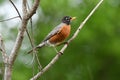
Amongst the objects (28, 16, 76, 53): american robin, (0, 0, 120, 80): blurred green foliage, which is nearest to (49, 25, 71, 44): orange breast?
(28, 16, 76, 53): american robin

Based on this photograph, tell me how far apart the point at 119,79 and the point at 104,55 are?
890 mm

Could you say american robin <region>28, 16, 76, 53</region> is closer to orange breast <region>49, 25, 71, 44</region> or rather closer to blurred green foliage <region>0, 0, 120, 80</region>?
orange breast <region>49, 25, 71, 44</region>

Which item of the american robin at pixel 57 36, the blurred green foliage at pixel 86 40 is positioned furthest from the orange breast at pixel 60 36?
the blurred green foliage at pixel 86 40

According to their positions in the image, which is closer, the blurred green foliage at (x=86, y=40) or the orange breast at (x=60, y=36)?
the orange breast at (x=60, y=36)

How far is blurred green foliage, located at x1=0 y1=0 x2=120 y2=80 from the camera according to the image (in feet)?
50.0

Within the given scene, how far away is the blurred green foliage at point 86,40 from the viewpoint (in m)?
15.2

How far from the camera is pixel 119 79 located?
15.6m

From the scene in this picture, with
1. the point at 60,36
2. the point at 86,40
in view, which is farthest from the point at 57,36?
the point at 86,40

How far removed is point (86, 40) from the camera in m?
15.4

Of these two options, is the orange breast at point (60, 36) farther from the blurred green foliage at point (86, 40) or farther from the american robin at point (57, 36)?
the blurred green foliage at point (86, 40)

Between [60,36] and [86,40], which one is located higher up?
[60,36]

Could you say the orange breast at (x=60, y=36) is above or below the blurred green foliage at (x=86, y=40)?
above

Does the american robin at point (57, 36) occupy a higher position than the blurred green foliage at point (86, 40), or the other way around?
the american robin at point (57, 36)

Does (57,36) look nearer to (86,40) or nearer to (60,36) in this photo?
(60,36)
